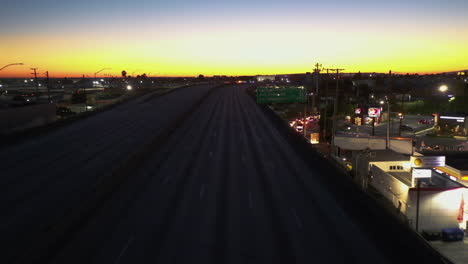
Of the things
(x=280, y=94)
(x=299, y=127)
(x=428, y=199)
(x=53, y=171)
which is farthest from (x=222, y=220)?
(x=299, y=127)

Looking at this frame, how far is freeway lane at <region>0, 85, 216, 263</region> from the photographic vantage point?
1578cm

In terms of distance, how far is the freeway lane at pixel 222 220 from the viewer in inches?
510

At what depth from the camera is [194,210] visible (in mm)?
17188

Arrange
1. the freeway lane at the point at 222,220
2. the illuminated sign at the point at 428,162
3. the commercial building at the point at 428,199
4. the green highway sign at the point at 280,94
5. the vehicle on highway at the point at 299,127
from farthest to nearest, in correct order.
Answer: the vehicle on highway at the point at 299,127 → the green highway sign at the point at 280,94 → the illuminated sign at the point at 428,162 → the commercial building at the point at 428,199 → the freeway lane at the point at 222,220

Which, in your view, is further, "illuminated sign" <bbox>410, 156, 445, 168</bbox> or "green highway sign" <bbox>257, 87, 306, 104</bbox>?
"green highway sign" <bbox>257, 87, 306, 104</bbox>

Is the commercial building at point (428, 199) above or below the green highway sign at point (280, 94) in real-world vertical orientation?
below

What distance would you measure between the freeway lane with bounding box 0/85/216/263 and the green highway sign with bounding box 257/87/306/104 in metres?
24.4

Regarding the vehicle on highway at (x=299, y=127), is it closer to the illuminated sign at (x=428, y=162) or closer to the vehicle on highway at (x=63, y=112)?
the illuminated sign at (x=428, y=162)

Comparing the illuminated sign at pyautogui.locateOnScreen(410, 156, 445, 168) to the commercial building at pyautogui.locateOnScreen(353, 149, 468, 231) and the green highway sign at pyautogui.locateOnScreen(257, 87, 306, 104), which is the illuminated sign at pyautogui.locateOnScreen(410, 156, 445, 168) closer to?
the commercial building at pyautogui.locateOnScreen(353, 149, 468, 231)

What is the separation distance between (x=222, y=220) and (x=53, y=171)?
51.3 ft

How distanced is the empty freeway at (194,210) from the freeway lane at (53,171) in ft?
0.32

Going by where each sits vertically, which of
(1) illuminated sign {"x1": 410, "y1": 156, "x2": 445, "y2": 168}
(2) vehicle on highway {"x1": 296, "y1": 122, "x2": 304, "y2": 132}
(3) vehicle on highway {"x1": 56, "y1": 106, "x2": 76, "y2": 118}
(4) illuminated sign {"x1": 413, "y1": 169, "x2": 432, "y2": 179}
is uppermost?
(3) vehicle on highway {"x1": 56, "y1": 106, "x2": 76, "y2": 118}

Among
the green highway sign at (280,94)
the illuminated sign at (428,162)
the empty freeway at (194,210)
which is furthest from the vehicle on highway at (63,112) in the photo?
the illuminated sign at (428,162)

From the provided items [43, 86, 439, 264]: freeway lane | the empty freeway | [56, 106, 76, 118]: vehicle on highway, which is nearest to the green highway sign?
the empty freeway
